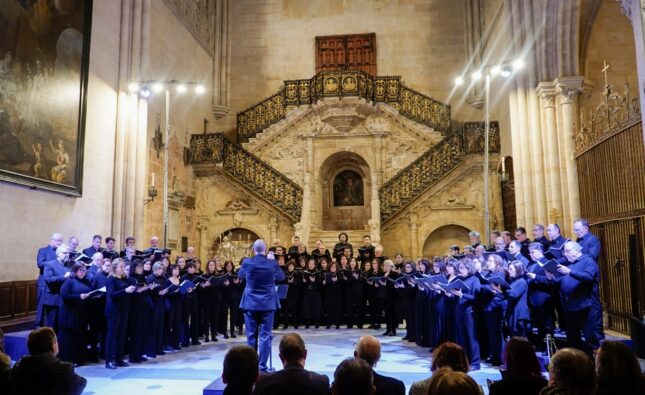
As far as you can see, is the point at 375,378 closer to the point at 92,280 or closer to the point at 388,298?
the point at 92,280

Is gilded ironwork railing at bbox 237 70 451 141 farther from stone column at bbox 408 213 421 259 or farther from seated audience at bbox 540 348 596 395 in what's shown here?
seated audience at bbox 540 348 596 395

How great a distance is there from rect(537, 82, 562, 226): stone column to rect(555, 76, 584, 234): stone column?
0.42 ft

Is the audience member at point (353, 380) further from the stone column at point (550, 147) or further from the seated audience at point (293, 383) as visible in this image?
the stone column at point (550, 147)

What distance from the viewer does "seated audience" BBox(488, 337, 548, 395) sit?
2.86 m

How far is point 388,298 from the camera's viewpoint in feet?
32.6

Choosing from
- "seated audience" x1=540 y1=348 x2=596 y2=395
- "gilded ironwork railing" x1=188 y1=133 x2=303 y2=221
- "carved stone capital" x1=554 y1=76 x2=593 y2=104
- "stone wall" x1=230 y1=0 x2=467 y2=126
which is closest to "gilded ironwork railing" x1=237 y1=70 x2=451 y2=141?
"gilded ironwork railing" x1=188 y1=133 x2=303 y2=221

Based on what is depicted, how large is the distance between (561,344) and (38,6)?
11039 mm

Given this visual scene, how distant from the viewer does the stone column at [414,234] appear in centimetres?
1627

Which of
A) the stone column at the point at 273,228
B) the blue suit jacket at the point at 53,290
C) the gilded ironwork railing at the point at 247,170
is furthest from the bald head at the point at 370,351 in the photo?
the stone column at the point at 273,228

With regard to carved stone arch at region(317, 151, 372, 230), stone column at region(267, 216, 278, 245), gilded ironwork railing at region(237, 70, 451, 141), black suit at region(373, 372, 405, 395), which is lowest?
black suit at region(373, 372, 405, 395)

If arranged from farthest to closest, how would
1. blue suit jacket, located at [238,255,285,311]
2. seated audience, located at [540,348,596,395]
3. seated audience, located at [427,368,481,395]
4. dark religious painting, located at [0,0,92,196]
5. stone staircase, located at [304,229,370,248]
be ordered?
stone staircase, located at [304,229,370,248] → dark religious painting, located at [0,0,92,196] → blue suit jacket, located at [238,255,285,311] → seated audience, located at [540,348,596,395] → seated audience, located at [427,368,481,395]

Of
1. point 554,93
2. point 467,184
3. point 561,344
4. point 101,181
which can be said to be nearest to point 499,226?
point 467,184

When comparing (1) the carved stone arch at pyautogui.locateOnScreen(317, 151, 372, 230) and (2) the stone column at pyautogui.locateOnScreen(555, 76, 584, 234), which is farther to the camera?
(1) the carved stone arch at pyautogui.locateOnScreen(317, 151, 372, 230)

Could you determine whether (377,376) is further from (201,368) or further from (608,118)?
(608,118)
